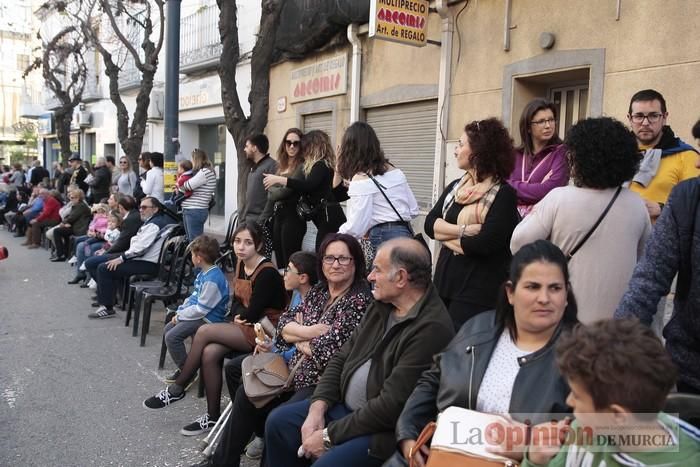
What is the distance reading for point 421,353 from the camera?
9.50ft

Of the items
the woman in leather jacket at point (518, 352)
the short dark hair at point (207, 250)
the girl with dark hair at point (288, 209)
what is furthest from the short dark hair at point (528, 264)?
the girl with dark hair at point (288, 209)

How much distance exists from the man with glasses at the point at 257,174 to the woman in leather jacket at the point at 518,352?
433 centimetres

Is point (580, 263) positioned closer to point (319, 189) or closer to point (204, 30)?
point (319, 189)

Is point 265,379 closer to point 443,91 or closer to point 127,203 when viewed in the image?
point 127,203

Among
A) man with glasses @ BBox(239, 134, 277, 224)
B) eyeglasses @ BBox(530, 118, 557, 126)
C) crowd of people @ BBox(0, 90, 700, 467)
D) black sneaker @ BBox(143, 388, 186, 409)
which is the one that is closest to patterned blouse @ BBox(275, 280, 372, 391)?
crowd of people @ BBox(0, 90, 700, 467)

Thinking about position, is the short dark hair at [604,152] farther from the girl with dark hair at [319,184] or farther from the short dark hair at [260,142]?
the short dark hair at [260,142]

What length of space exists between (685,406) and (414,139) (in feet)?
25.6

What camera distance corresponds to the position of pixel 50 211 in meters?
13.8

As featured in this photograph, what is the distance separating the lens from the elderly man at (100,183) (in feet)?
46.0

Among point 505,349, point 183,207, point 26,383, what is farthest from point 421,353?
point 183,207

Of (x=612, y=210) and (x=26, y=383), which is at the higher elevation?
(x=612, y=210)

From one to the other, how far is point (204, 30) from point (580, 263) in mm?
14895

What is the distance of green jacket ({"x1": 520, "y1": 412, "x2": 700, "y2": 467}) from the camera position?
170 cm

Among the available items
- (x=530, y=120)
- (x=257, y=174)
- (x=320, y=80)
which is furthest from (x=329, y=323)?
(x=320, y=80)
